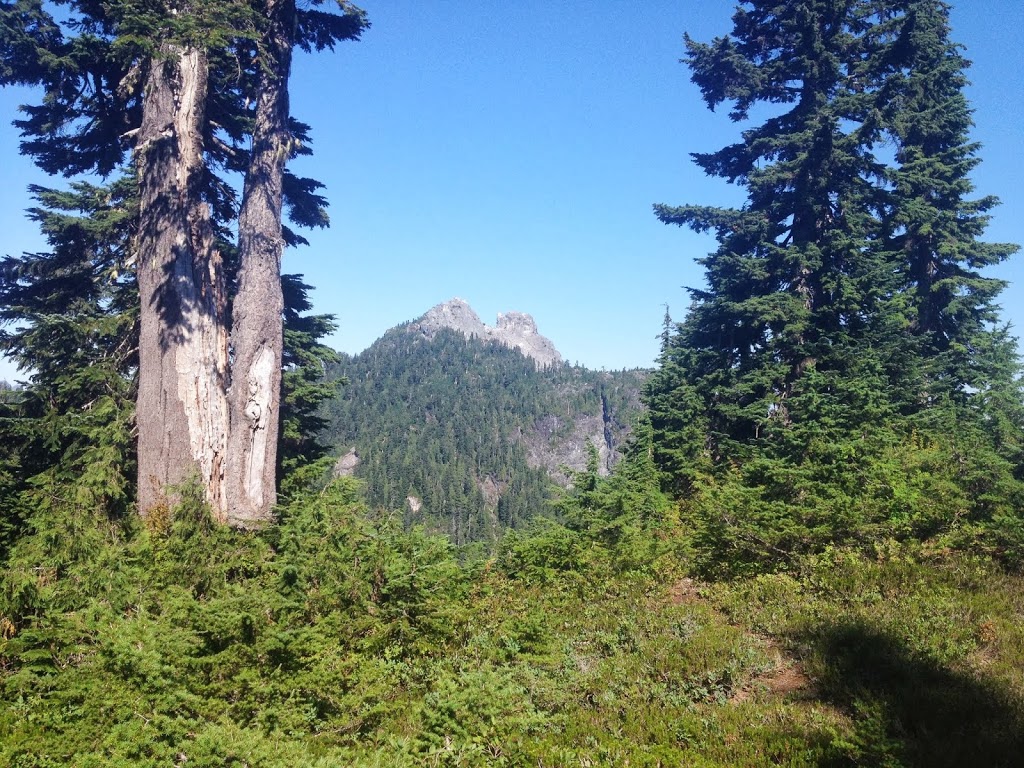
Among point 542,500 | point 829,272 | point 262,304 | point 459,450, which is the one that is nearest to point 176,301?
point 262,304

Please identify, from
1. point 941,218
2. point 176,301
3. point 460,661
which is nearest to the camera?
point 460,661

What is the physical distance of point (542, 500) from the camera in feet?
34.9

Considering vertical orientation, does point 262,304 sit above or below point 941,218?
below

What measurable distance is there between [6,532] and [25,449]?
196 centimetres

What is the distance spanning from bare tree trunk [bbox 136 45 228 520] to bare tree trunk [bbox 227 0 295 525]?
44 cm

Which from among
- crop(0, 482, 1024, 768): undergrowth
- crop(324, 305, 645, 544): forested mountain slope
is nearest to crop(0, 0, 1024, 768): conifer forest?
crop(0, 482, 1024, 768): undergrowth

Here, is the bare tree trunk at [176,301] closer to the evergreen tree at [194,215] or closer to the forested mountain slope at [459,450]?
the evergreen tree at [194,215]

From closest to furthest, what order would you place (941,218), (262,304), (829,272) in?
(262,304), (829,272), (941,218)

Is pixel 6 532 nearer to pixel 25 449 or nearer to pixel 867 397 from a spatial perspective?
pixel 25 449

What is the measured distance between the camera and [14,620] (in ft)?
21.5

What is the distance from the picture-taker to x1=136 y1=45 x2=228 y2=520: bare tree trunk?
30.7ft

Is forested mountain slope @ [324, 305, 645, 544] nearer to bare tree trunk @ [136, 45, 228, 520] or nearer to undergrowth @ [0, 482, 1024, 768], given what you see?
bare tree trunk @ [136, 45, 228, 520]

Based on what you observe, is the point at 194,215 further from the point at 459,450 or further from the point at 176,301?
the point at 459,450

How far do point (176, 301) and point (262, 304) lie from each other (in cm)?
138
